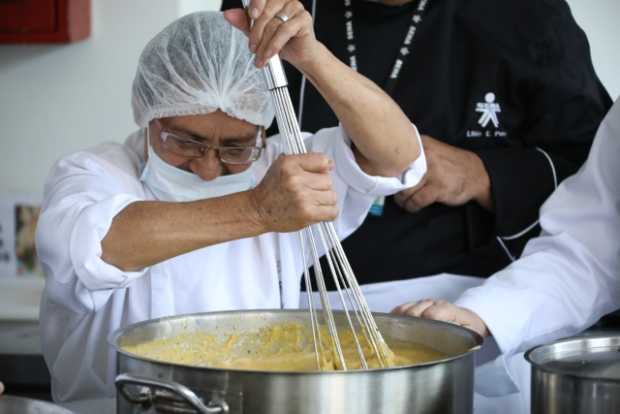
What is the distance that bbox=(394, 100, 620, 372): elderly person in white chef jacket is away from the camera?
144 cm

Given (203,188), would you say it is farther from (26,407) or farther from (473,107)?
(26,407)

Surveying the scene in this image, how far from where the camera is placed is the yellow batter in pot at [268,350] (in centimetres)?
113

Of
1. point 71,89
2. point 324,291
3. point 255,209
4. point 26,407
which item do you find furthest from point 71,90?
point 26,407

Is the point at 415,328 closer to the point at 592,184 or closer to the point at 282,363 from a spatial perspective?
the point at 282,363

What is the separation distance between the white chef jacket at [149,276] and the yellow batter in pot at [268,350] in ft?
0.96

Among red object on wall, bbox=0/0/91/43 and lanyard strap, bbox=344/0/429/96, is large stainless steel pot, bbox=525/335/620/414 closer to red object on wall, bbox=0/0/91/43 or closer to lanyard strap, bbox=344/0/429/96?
lanyard strap, bbox=344/0/429/96

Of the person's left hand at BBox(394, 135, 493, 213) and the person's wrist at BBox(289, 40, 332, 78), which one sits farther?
Answer: the person's left hand at BBox(394, 135, 493, 213)

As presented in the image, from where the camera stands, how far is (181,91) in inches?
59.2

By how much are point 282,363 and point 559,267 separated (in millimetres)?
539

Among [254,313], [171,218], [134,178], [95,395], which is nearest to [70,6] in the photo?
[134,178]

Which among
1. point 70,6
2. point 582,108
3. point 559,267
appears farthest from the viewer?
point 70,6

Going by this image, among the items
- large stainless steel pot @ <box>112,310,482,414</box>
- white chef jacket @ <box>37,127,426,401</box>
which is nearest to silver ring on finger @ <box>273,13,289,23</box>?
white chef jacket @ <box>37,127,426,401</box>

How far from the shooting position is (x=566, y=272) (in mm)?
1492

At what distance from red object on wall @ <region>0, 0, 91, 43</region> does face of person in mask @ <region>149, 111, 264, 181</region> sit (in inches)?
42.1
